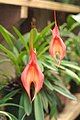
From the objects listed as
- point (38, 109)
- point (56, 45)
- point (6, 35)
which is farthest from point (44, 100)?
point (56, 45)

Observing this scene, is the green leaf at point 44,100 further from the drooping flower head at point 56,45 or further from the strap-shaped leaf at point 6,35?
the drooping flower head at point 56,45

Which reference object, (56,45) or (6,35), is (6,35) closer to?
(6,35)

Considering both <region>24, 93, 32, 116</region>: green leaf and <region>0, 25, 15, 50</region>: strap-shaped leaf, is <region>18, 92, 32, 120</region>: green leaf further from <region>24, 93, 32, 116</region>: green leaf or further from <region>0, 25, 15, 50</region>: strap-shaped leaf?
<region>0, 25, 15, 50</region>: strap-shaped leaf

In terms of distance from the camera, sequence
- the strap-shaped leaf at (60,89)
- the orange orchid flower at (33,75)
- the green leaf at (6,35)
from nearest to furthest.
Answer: the orange orchid flower at (33,75), the green leaf at (6,35), the strap-shaped leaf at (60,89)

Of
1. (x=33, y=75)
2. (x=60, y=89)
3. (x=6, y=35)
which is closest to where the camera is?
(x=33, y=75)

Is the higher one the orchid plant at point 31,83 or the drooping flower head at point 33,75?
the drooping flower head at point 33,75

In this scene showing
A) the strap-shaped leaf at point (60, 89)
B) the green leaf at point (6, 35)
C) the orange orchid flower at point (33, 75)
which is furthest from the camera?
the strap-shaped leaf at point (60, 89)

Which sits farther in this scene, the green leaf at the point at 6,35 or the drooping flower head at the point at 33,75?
the green leaf at the point at 6,35

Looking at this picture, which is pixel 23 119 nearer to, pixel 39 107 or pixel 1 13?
pixel 39 107

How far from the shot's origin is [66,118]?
1267mm

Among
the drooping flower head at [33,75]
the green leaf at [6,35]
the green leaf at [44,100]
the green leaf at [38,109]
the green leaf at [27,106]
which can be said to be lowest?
the green leaf at [44,100]

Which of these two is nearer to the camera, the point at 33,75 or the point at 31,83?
the point at 33,75

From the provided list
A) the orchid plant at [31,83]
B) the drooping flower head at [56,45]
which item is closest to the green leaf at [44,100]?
the orchid plant at [31,83]

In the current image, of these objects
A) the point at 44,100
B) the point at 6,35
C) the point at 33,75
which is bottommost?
the point at 44,100
